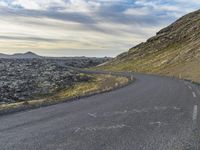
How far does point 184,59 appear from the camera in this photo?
326ft

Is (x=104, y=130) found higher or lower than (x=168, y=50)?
lower

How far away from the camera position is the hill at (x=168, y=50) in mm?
102438

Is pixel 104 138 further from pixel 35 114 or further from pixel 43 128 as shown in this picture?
pixel 35 114

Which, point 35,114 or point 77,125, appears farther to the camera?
point 35,114

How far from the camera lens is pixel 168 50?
128 metres

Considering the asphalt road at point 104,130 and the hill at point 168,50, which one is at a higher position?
the hill at point 168,50

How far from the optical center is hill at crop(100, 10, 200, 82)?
102m

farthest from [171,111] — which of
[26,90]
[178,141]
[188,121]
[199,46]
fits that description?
[199,46]

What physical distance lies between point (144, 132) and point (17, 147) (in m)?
3.44

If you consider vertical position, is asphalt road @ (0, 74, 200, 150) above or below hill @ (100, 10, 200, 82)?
below

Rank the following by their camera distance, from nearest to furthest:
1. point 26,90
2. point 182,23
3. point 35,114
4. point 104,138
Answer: point 104,138
point 35,114
point 26,90
point 182,23

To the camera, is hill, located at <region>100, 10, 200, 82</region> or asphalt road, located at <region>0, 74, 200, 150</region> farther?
hill, located at <region>100, 10, 200, 82</region>

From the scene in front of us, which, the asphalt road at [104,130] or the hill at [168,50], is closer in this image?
the asphalt road at [104,130]

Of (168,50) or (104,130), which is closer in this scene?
(104,130)
